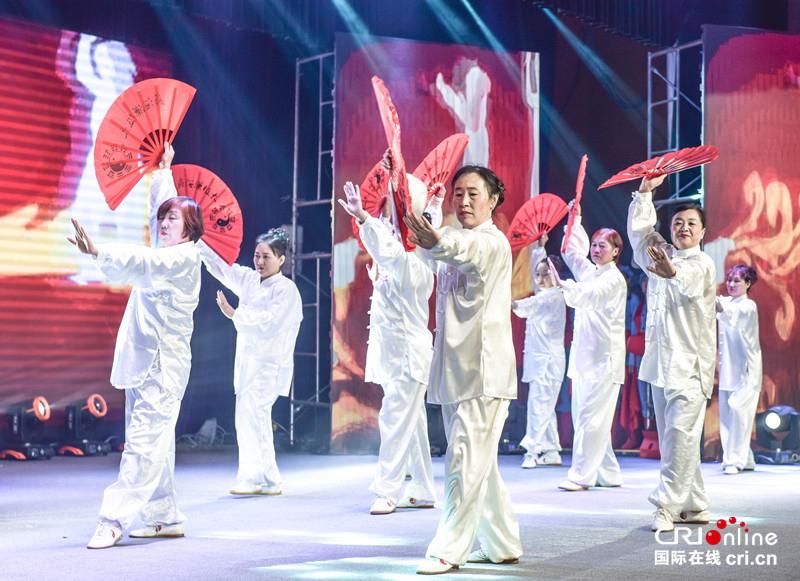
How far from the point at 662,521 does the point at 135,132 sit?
317 centimetres

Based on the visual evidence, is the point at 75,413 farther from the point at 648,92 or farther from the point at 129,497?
the point at 648,92

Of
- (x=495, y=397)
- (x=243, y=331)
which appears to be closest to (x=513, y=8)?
(x=243, y=331)

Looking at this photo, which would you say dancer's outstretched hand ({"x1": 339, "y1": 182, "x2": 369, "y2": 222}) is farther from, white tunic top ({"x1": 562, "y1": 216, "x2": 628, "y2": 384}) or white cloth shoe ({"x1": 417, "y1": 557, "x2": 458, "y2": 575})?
white tunic top ({"x1": 562, "y1": 216, "x2": 628, "y2": 384})

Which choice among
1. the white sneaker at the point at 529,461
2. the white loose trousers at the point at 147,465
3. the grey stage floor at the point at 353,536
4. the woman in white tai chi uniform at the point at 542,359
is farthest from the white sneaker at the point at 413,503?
the woman in white tai chi uniform at the point at 542,359

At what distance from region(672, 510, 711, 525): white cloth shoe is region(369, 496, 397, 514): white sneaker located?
4.92 ft

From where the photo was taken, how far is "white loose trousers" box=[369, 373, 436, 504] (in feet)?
17.0

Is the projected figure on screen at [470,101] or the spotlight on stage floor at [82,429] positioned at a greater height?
the projected figure on screen at [470,101]

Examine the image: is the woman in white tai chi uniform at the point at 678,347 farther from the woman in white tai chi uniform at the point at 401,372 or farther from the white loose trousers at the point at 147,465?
the white loose trousers at the point at 147,465

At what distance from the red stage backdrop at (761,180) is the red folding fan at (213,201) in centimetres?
499

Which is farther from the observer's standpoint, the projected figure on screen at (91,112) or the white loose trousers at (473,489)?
the projected figure on screen at (91,112)

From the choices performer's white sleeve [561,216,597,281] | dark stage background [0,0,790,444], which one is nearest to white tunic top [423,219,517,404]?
performer's white sleeve [561,216,597,281]

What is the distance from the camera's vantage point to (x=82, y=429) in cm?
864

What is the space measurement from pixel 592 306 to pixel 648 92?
4279 mm

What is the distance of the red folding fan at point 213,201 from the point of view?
5.50m
